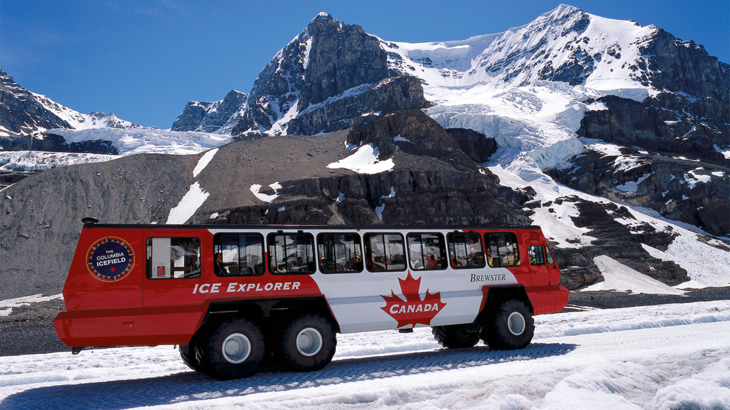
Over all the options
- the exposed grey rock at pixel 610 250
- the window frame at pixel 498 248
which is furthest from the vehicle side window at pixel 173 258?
the exposed grey rock at pixel 610 250

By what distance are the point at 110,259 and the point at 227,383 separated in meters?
3.16

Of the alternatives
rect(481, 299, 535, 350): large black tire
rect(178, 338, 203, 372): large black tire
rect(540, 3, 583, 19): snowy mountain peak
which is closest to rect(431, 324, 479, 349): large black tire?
rect(481, 299, 535, 350): large black tire

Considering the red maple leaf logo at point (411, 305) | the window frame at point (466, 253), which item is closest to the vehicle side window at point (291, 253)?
the red maple leaf logo at point (411, 305)

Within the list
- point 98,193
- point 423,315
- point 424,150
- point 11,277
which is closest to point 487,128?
point 424,150

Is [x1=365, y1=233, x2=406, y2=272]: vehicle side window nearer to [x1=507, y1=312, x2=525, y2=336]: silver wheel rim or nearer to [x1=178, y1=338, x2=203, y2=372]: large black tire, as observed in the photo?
[x1=507, y1=312, x2=525, y2=336]: silver wheel rim

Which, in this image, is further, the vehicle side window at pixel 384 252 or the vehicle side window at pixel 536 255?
the vehicle side window at pixel 536 255

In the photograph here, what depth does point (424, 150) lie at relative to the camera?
77688mm

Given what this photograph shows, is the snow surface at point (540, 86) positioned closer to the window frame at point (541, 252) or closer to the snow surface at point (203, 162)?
the snow surface at point (203, 162)

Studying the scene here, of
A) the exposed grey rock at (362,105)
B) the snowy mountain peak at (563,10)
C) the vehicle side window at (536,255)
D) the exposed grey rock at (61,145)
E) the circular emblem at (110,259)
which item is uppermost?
the snowy mountain peak at (563,10)

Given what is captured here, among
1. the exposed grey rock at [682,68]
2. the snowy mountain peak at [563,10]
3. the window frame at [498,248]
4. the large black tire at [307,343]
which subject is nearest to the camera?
the large black tire at [307,343]

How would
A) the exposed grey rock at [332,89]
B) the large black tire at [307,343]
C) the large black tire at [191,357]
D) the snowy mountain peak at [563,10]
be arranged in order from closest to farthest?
the large black tire at [307,343] < the large black tire at [191,357] < the exposed grey rock at [332,89] < the snowy mountain peak at [563,10]

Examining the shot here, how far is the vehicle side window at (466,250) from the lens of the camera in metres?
11.7

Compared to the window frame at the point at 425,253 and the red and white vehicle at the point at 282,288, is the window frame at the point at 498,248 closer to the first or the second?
the red and white vehicle at the point at 282,288

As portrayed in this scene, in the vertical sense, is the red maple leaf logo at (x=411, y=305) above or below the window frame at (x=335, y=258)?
below
